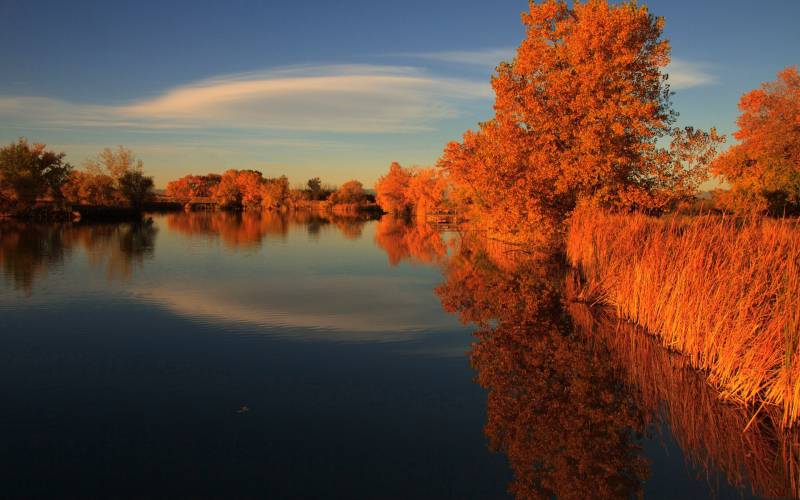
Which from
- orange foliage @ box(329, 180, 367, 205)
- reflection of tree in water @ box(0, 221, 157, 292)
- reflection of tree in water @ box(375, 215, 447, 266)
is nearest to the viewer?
reflection of tree in water @ box(0, 221, 157, 292)

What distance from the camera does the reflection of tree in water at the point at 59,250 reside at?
18008 mm

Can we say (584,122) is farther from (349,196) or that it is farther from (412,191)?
(349,196)

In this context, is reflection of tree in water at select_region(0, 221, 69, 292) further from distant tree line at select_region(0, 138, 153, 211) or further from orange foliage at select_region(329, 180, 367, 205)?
orange foliage at select_region(329, 180, 367, 205)

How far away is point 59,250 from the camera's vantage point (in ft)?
78.8

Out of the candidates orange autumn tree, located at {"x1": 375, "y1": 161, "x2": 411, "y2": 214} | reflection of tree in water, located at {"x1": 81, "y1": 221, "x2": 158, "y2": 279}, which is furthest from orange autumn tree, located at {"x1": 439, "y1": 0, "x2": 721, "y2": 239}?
orange autumn tree, located at {"x1": 375, "y1": 161, "x2": 411, "y2": 214}

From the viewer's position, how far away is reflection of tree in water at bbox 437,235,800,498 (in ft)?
17.7

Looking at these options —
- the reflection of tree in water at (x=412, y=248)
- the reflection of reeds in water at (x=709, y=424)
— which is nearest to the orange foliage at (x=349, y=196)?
the reflection of tree in water at (x=412, y=248)

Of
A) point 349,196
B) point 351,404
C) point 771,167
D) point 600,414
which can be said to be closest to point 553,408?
point 600,414

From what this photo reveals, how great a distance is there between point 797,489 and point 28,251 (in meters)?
27.2

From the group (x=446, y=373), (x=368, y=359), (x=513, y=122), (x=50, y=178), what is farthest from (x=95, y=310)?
(x=50, y=178)

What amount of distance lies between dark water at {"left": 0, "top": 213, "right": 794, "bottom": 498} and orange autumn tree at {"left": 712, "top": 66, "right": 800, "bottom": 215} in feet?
77.7

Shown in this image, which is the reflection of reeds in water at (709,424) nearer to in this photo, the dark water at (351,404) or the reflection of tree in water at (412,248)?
the dark water at (351,404)

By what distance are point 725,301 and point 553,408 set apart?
318 centimetres

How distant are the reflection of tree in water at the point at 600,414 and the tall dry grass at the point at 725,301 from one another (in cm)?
33
